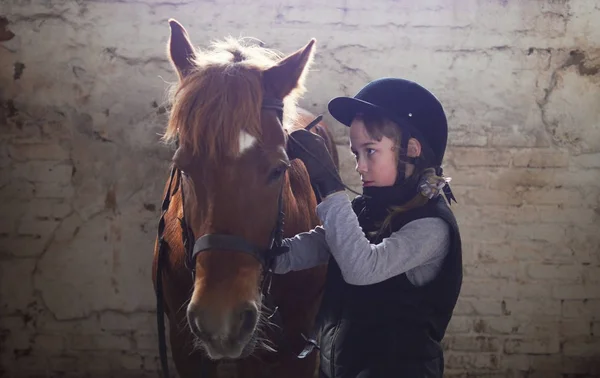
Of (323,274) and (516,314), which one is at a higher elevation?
(323,274)

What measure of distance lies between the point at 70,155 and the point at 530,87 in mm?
2491

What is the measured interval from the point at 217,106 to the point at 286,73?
0.83 ft

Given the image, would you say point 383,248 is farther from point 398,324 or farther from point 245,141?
point 245,141

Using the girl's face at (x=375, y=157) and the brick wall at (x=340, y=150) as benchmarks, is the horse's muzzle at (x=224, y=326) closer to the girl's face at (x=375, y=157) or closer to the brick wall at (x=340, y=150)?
the girl's face at (x=375, y=157)

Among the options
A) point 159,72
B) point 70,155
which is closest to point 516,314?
point 159,72

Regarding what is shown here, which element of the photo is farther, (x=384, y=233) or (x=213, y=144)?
(x=384, y=233)

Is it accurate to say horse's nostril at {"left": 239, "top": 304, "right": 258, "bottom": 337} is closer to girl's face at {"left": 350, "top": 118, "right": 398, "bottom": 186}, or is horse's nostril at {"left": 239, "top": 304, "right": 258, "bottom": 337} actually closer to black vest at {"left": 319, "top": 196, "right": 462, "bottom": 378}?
black vest at {"left": 319, "top": 196, "right": 462, "bottom": 378}

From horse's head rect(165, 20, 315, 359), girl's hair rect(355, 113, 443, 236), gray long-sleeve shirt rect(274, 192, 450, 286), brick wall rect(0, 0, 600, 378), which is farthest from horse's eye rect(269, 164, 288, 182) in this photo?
brick wall rect(0, 0, 600, 378)

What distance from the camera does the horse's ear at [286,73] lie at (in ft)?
4.19

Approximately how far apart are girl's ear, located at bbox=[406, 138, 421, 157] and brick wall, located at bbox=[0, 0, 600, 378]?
1.25m

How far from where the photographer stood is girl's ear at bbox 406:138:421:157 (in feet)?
4.12

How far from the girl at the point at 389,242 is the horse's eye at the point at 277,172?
0.07 m

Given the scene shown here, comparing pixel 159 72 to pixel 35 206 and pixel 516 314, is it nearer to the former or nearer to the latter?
pixel 35 206

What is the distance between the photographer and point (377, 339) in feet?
3.80
